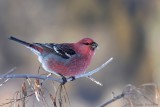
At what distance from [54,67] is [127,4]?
9.40m

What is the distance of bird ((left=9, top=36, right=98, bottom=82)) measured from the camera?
4414mm

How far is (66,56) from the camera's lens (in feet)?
15.2

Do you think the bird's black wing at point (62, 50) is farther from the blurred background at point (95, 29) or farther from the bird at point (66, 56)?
the blurred background at point (95, 29)

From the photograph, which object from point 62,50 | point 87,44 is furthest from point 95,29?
point 87,44

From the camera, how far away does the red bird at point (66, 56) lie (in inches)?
174

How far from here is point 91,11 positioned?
13.7 m

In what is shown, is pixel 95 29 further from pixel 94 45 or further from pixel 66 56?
pixel 94 45

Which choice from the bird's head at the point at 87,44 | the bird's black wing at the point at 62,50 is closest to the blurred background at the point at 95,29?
the bird's black wing at the point at 62,50

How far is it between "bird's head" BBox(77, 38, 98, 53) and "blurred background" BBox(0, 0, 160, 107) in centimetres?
810

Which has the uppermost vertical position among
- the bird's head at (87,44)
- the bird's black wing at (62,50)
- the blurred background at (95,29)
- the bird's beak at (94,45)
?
the blurred background at (95,29)

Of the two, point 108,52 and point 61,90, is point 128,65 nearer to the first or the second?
point 108,52

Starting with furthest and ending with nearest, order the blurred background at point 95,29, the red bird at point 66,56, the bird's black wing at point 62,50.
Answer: the blurred background at point 95,29
the bird's black wing at point 62,50
the red bird at point 66,56

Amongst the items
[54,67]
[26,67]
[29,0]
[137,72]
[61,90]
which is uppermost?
[29,0]

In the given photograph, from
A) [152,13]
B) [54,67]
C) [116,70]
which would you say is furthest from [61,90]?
[152,13]
